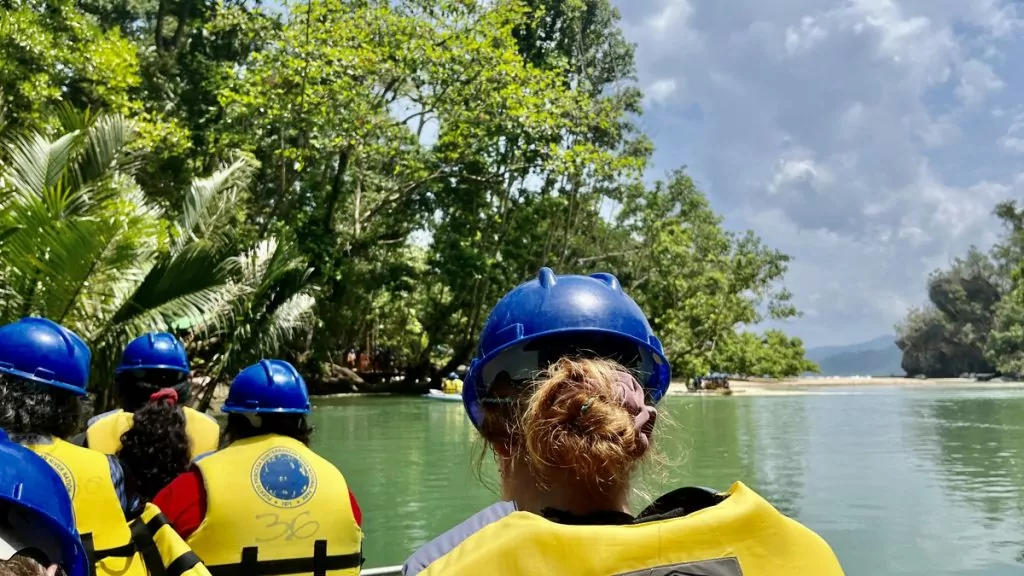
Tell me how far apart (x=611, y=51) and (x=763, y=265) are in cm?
1224

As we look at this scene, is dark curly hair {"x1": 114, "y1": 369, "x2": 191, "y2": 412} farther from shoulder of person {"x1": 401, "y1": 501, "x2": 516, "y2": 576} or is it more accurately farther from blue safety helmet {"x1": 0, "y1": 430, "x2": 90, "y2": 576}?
shoulder of person {"x1": 401, "y1": 501, "x2": 516, "y2": 576}

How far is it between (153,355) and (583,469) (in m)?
3.18

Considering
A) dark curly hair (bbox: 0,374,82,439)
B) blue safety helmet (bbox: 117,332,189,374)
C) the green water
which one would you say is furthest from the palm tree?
dark curly hair (bbox: 0,374,82,439)

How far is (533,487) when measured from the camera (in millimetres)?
1244

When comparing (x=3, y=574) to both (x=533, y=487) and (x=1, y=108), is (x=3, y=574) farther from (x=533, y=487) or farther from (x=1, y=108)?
(x=1, y=108)

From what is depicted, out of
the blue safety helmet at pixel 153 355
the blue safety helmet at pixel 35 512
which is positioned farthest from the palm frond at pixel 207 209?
the blue safety helmet at pixel 35 512

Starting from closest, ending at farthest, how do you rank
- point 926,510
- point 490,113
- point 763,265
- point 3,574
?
point 3,574 < point 926,510 < point 490,113 < point 763,265

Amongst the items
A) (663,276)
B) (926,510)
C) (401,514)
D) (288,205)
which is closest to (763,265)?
(663,276)

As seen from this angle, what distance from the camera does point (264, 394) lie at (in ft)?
10.0

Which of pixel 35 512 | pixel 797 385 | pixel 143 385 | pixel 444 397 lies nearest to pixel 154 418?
pixel 143 385

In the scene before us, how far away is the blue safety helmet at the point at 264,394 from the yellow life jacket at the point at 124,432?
16.7 inches

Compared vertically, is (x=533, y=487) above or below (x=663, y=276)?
below

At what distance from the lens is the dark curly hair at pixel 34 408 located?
236 centimetres

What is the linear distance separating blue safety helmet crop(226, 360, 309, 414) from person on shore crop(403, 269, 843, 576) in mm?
1731
